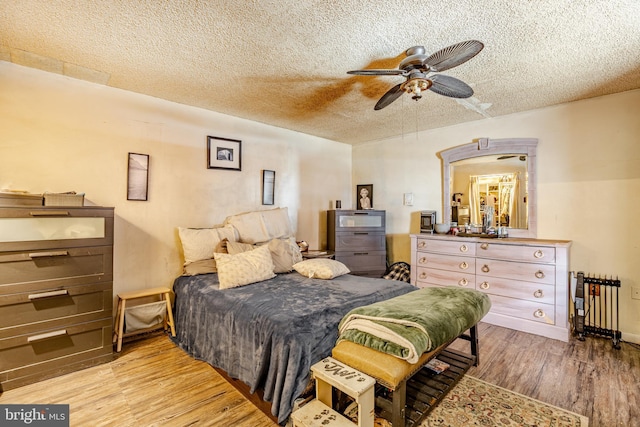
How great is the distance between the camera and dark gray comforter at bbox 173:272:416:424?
1688mm

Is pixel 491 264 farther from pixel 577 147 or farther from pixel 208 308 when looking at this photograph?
pixel 208 308

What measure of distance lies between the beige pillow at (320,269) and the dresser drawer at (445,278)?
1390 mm

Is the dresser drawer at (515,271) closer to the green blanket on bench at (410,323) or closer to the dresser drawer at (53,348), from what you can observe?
the green blanket on bench at (410,323)

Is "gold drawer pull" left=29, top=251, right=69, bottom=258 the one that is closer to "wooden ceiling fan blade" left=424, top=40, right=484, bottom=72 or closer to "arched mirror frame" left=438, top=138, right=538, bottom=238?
"wooden ceiling fan blade" left=424, top=40, right=484, bottom=72

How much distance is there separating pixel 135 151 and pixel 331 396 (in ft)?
9.55

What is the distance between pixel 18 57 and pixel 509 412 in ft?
14.2

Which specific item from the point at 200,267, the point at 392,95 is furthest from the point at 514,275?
the point at 200,267

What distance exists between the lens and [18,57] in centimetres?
229

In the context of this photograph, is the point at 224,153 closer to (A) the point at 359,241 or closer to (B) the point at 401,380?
(A) the point at 359,241

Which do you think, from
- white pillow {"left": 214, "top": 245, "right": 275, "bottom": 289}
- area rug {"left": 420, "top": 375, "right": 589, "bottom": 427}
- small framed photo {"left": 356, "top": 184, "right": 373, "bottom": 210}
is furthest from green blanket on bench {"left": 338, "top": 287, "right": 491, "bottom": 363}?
small framed photo {"left": 356, "top": 184, "right": 373, "bottom": 210}

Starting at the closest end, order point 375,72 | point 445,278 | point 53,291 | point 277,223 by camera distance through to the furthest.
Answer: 1. point 375,72
2. point 53,291
3. point 445,278
4. point 277,223

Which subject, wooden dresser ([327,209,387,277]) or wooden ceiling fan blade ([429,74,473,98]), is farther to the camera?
wooden dresser ([327,209,387,277])

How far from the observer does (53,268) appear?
7.26ft

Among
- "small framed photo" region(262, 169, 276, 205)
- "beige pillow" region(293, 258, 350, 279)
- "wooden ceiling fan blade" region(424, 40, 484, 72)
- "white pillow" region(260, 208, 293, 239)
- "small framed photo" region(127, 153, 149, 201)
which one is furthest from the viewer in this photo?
"small framed photo" region(262, 169, 276, 205)
